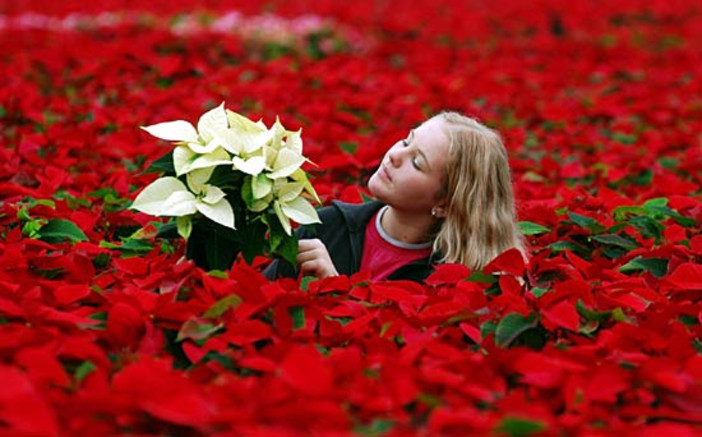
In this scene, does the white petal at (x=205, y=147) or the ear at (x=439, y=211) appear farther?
the ear at (x=439, y=211)

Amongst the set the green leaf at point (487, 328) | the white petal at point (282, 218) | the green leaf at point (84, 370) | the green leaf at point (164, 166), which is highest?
the green leaf at point (164, 166)

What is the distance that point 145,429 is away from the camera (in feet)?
5.71

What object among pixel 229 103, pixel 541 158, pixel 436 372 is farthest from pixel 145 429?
pixel 229 103

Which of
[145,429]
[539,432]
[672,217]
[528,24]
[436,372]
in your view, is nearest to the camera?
[539,432]

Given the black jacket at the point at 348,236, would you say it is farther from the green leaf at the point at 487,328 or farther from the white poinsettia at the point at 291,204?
the green leaf at the point at 487,328

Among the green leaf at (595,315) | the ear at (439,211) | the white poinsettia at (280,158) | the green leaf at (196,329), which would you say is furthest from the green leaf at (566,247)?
the green leaf at (196,329)

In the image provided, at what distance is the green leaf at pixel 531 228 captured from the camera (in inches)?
120

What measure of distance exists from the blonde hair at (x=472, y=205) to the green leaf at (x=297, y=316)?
2.17ft

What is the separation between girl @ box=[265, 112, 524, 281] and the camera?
2801mm

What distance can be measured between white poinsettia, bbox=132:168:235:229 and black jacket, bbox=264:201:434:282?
53cm

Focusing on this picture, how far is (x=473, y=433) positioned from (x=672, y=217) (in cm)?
179

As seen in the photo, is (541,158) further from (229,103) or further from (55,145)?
(55,145)

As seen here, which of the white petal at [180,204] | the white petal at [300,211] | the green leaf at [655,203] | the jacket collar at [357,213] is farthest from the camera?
the green leaf at [655,203]

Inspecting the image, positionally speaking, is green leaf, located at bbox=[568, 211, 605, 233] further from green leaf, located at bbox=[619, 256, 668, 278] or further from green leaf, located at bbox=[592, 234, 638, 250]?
green leaf, located at bbox=[619, 256, 668, 278]
